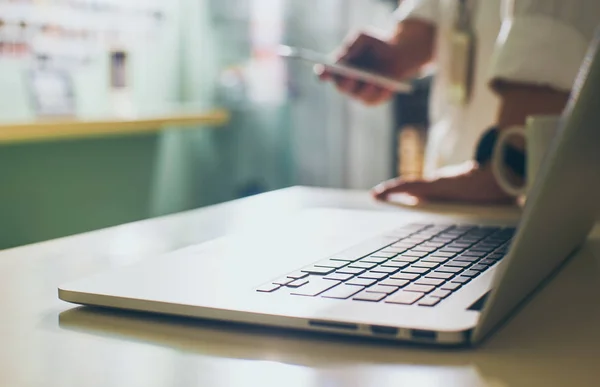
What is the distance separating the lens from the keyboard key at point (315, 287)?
16.6 inches

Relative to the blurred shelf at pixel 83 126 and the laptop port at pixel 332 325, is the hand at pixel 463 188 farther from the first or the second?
the blurred shelf at pixel 83 126

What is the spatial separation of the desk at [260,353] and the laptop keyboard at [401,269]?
4cm

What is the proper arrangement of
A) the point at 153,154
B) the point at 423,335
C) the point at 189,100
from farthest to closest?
the point at 189,100, the point at 153,154, the point at 423,335

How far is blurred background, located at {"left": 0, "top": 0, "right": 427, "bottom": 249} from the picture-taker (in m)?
2.27

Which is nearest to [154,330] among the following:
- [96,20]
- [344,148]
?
[96,20]

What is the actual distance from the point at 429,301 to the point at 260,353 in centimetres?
9

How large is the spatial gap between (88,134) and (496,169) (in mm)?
1482

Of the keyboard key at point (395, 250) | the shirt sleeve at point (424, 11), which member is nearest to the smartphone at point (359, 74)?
the shirt sleeve at point (424, 11)

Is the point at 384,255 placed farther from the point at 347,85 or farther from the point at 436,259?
the point at 347,85

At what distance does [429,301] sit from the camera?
0.40 m

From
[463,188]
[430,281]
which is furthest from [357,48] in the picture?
[430,281]

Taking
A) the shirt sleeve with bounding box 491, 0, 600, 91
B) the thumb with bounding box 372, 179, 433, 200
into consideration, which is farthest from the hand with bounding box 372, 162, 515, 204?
the shirt sleeve with bounding box 491, 0, 600, 91

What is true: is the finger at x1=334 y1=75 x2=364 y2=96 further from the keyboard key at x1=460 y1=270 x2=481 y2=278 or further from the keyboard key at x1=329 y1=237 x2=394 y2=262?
the keyboard key at x1=460 y1=270 x2=481 y2=278

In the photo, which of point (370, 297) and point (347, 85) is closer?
point (370, 297)
